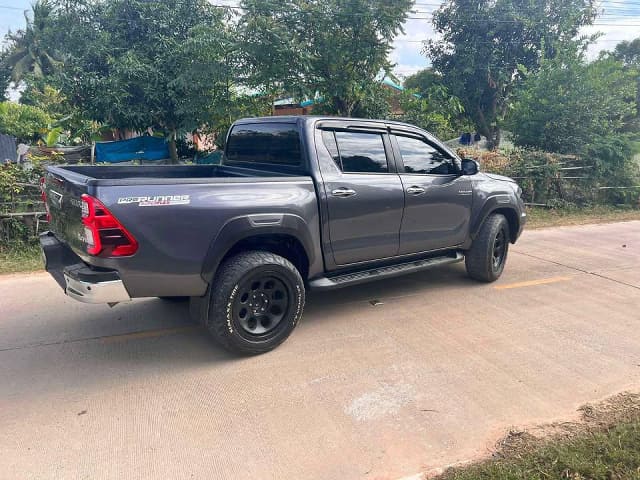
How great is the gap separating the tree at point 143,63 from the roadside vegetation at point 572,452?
1105 cm

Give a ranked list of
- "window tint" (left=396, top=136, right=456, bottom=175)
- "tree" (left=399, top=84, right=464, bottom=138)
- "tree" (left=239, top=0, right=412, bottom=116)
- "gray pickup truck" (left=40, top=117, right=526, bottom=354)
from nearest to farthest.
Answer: "gray pickup truck" (left=40, top=117, right=526, bottom=354), "window tint" (left=396, top=136, right=456, bottom=175), "tree" (left=239, top=0, right=412, bottom=116), "tree" (left=399, top=84, right=464, bottom=138)

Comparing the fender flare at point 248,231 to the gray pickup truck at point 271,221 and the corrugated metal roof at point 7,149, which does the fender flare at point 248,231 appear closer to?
the gray pickup truck at point 271,221

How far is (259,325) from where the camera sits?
3.80m

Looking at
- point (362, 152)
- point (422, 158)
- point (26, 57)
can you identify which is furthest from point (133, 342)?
point (26, 57)

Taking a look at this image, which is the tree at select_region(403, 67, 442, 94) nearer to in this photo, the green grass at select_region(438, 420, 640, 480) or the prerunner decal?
the prerunner decal

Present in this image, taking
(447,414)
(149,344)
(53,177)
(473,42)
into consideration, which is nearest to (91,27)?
(53,177)

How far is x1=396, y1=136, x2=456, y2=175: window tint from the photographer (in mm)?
4820

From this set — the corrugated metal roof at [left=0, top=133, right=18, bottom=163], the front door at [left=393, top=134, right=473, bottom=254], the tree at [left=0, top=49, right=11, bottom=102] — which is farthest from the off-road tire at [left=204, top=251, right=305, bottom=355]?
the tree at [left=0, top=49, right=11, bottom=102]

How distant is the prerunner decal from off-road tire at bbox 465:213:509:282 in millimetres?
3530

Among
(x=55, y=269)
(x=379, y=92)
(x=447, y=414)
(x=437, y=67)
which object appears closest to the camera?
(x=447, y=414)

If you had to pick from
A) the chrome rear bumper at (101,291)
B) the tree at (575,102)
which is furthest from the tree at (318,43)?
the chrome rear bumper at (101,291)

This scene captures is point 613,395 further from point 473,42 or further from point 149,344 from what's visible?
point 473,42

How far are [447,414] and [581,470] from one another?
79cm

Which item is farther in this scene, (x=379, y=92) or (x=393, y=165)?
(x=379, y=92)
